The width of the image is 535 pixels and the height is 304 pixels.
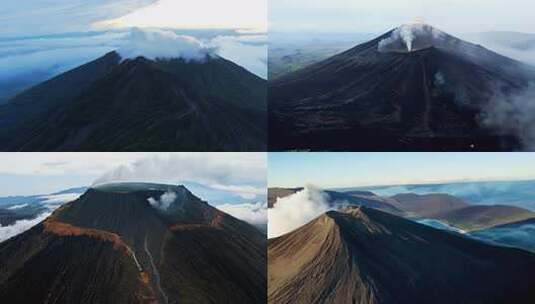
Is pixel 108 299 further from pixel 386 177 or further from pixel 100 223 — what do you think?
pixel 386 177

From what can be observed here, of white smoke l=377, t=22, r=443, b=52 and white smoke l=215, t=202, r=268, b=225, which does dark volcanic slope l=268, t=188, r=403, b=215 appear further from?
white smoke l=377, t=22, r=443, b=52

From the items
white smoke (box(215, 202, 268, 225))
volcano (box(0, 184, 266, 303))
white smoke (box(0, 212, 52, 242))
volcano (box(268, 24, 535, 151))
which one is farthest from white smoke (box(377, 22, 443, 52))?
white smoke (box(0, 212, 52, 242))

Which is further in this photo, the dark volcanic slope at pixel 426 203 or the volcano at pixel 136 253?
the dark volcanic slope at pixel 426 203

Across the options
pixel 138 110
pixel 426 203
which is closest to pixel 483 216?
pixel 426 203

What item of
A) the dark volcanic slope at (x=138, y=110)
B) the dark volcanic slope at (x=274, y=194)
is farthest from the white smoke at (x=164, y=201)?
the dark volcanic slope at (x=274, y=194)

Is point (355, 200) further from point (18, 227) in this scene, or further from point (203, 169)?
point (18, 227)

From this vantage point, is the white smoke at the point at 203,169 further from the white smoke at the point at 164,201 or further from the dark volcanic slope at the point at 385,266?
the dark volcanic slope at the point at 385,266
